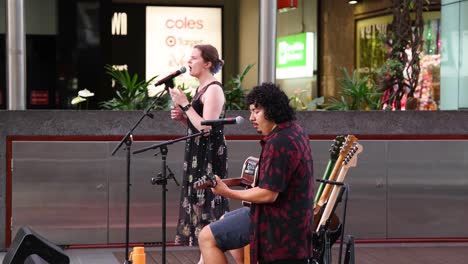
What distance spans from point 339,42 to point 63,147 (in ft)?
30.8

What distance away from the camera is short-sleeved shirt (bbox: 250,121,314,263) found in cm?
580

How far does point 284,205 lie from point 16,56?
5465 mm

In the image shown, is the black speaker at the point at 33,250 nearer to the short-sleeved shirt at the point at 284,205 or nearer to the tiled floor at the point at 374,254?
the short-sleeved shirt at the point at 284,205

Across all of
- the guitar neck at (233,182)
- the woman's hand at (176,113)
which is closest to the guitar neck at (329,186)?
the guitar neck at (233,182)

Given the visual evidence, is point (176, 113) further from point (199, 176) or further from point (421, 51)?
point (421, 51)

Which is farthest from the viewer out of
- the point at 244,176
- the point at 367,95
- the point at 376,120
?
the point at 367,95

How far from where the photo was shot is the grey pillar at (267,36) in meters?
11.2

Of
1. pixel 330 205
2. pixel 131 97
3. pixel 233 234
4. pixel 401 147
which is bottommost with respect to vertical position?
pixel 233 234

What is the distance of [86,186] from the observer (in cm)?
987

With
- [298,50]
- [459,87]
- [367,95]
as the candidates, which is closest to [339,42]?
[298,50]

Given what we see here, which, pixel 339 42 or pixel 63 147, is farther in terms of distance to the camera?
pixel 339 42

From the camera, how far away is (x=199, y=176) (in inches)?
302

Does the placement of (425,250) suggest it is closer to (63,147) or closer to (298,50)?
(63,147)

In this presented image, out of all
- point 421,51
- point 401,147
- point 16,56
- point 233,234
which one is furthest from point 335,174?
point 421,51
